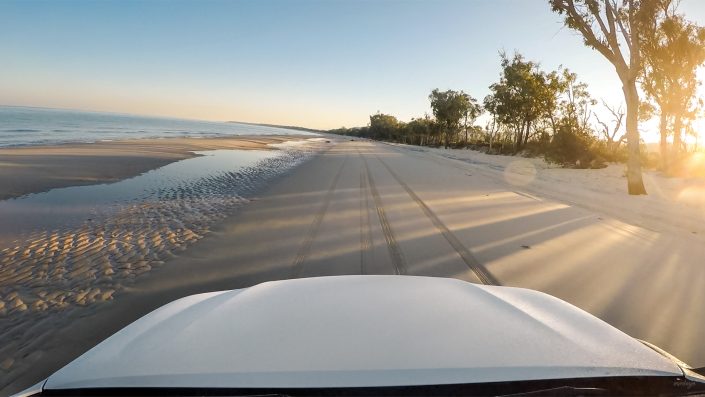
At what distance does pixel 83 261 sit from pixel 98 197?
18.7 feet

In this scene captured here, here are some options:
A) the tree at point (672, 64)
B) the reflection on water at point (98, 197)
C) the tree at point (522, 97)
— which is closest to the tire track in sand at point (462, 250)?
the reflection on water at point (98, 197)

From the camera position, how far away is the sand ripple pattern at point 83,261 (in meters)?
3.51

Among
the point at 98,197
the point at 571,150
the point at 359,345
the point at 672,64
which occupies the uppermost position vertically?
the point at 672,64

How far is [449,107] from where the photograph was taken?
6956 centimetres

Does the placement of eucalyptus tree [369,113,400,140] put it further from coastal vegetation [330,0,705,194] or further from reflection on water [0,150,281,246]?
reflection on water [0,150,281,246]

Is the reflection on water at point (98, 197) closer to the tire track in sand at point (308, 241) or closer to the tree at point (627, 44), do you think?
the tire track in sand at point (308, 241)

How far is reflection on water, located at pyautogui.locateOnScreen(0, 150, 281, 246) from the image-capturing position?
733 centimetres

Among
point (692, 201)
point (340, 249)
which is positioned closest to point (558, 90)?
point (692, 201)

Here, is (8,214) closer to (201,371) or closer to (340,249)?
(340,249)

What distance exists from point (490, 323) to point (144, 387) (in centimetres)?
159

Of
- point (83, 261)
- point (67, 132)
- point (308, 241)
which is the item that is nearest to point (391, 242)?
point (308, 241)

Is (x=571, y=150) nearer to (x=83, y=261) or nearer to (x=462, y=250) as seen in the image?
(x=462, y=250)

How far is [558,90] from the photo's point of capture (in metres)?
33.3

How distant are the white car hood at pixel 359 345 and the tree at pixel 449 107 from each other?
67.8 meters
